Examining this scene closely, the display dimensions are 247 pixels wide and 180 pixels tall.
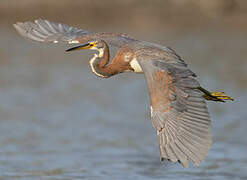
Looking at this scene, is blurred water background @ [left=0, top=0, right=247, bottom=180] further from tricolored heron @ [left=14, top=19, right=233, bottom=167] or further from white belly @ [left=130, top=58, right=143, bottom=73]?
tricolored heron @ [left=14, top=19, right=233, bottom=167]

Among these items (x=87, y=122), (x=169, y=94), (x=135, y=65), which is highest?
(x=135, y=65)

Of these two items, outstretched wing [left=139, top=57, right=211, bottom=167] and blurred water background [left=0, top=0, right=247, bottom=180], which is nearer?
outstretched wing [left=139, top=57, right=211, bottom=167]

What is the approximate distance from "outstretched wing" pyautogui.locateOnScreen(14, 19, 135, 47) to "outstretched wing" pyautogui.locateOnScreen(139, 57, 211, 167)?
128 centimetres

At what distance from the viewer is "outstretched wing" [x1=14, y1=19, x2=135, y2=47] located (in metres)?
7.38

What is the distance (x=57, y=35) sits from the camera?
24.8 feet

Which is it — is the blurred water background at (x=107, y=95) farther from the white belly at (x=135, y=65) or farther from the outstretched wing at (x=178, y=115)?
the outstretched wing at (x=178, y=115)

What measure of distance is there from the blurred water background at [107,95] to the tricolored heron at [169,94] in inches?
Answer: 58.1

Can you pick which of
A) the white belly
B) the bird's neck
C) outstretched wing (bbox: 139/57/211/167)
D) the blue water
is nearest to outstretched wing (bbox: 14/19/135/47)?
the bird's neck

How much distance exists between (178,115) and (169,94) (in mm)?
229

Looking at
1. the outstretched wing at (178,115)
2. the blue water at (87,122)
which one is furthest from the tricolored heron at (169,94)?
the blue water at (87,122)

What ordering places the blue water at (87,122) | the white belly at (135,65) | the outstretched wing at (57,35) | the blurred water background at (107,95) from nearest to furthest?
the white belly at (135,65), the outstretched wing at (57,35), the blue water at (87,122), the blurred water background at (107,95)

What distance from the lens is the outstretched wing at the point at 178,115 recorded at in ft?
18.2

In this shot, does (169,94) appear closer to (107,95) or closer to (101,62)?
(101,62)

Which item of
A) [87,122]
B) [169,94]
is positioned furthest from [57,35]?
[87,122]
